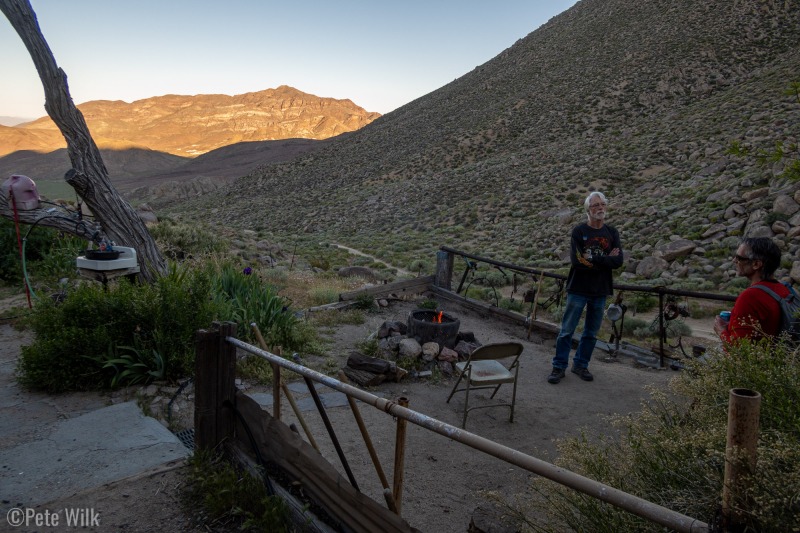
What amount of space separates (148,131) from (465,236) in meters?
122

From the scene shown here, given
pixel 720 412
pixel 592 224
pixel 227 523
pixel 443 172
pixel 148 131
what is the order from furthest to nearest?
pixel 148 131, pixel 443 172, pixel 592 224, pixel 227 523, pixel 720 412

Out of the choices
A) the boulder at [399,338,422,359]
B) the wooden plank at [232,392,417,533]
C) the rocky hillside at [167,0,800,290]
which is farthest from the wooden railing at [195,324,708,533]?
the rocky hillside at [167,0,800,290]

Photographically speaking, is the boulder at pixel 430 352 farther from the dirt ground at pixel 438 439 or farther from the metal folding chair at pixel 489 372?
the metal folding chair at pixel 489 372

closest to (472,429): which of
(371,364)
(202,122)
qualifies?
(371,364)

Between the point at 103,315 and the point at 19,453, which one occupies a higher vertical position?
the point at 103,315

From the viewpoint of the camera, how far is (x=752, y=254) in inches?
125

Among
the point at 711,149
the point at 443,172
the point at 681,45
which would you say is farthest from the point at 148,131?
the point at 711,149

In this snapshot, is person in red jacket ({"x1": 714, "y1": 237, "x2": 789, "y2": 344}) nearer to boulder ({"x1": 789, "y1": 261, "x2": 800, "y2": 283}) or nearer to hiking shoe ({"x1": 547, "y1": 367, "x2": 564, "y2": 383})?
hiking shoe ({"x1": 547, "y1": 367, "x2": 564, "y2": 383})

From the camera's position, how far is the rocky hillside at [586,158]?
15.9 metres

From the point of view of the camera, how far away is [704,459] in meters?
2.03

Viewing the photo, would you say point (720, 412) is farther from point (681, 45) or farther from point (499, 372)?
point (681, 45)

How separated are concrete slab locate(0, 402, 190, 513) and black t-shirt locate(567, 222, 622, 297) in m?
3.86

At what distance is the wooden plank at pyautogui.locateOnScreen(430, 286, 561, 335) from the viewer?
291 inches

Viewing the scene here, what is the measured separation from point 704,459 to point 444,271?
7.50m
